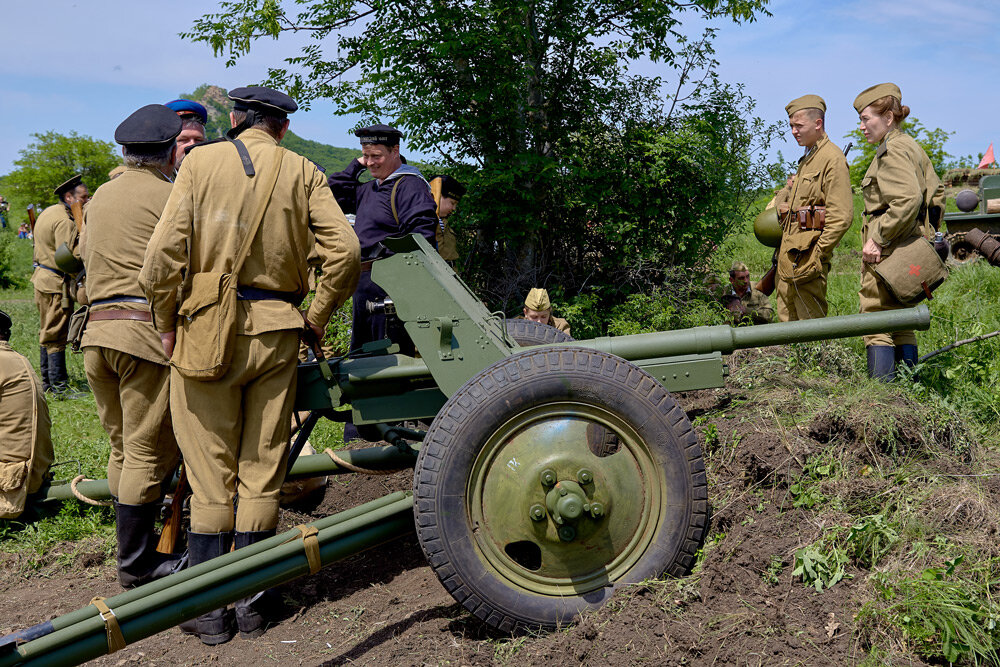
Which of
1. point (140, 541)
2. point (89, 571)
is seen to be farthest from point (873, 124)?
point (89, 571)

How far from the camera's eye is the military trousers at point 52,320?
8508 millimetres

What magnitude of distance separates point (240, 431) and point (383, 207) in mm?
2097

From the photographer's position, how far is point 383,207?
5.33 meters

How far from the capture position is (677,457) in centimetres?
326

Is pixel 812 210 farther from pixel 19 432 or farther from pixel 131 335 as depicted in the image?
pixel 19 432

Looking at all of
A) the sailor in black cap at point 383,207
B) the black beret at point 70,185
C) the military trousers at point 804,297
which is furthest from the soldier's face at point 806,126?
the black beret at point 70,185

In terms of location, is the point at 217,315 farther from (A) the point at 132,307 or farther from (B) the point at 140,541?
(B) the point at 140,541

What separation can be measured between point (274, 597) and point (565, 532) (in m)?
1.55

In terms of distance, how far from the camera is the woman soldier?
4750 mm

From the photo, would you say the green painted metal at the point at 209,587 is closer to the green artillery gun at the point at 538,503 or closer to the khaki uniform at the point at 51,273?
the green artillery gun at the point at 538,503

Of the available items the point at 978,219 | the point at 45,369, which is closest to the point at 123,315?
the point at 45,369

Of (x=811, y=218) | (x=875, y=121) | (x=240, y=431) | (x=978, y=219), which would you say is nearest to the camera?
(x=240, y=431)

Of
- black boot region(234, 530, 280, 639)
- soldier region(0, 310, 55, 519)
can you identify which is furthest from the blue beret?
black boot region(234, 530, 280, 639)

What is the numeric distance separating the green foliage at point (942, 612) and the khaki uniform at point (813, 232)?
281 centimetres
